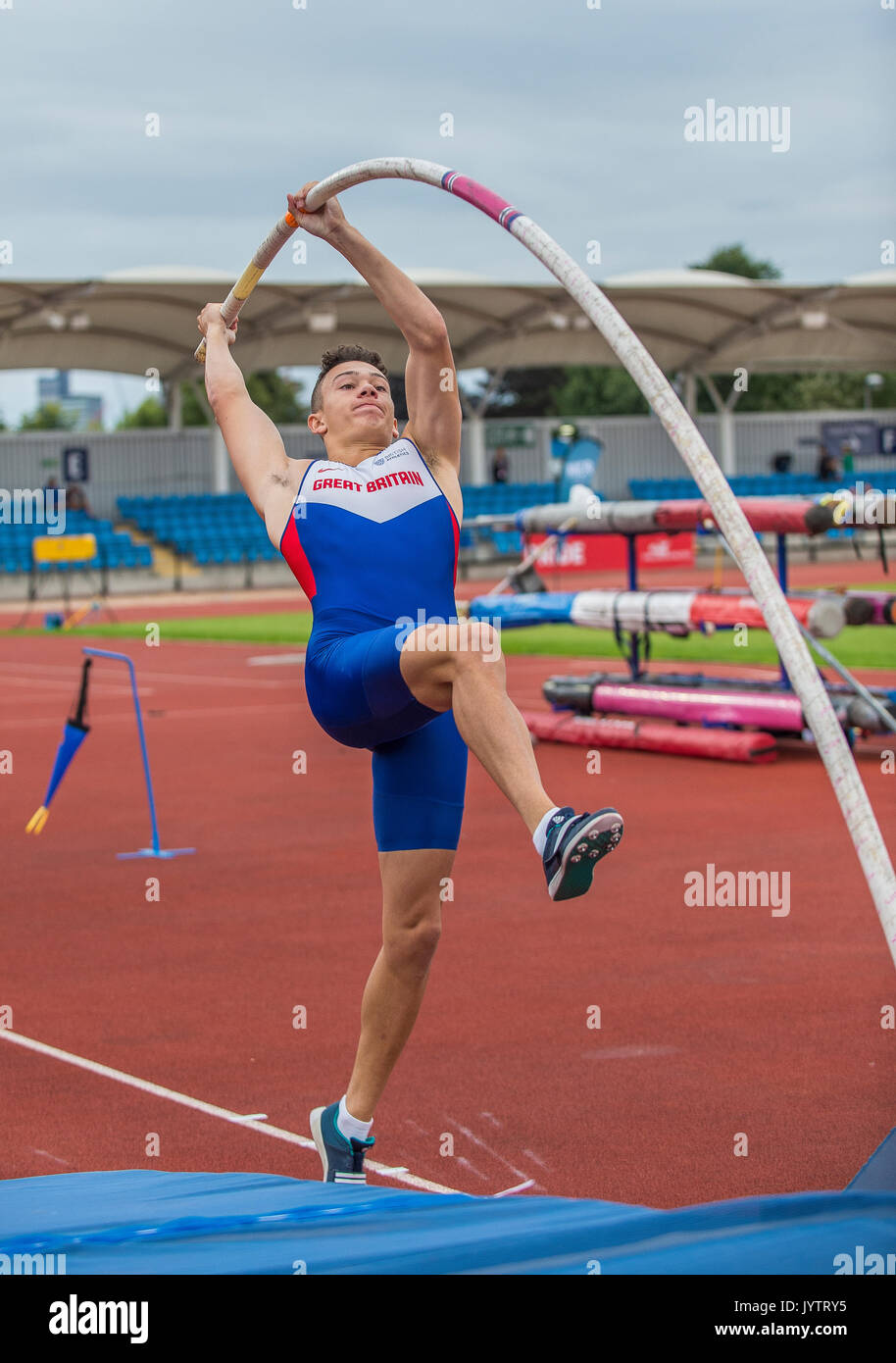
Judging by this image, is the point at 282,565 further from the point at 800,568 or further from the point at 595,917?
the point at 595,917

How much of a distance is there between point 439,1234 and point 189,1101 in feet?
6.22

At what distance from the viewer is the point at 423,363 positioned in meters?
4.27

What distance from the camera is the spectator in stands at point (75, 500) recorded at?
38156 mm

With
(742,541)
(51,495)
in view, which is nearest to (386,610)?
(742,541)

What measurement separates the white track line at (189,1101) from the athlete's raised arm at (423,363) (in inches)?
74.7

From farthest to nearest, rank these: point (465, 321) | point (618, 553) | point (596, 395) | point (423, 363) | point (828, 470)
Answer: point (596, 395), point (828, 470), point (465, 321), point (618, 553), point (423, 363)

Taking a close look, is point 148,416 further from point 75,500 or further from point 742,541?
point 742,541

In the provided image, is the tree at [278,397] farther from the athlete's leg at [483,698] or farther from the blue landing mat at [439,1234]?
the blue landing mat at [439,1234]

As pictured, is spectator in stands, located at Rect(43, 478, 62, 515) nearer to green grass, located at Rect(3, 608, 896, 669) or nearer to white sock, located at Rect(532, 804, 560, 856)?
green grass, located at Rect(3, 608, 896, 669)

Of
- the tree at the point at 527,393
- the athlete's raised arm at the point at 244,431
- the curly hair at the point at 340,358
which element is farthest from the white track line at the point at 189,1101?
the tree at the point at 527,393

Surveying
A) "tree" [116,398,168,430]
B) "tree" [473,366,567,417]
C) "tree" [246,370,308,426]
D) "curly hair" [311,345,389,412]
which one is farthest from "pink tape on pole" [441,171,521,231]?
"tree" [116,398,168,430]

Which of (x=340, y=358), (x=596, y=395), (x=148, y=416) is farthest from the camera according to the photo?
(x=148, y=416)

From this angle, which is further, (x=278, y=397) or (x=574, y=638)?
(x=278, y=397)
